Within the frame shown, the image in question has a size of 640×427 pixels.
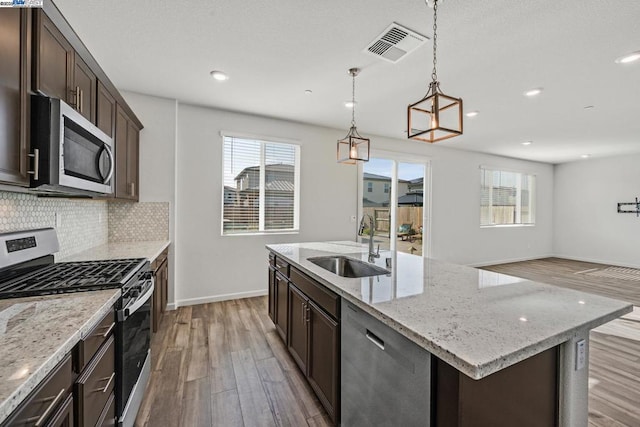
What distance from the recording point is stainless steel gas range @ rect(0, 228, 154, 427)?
1424 mm

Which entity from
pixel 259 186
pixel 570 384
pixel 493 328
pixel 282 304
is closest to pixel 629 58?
pixel 570 384

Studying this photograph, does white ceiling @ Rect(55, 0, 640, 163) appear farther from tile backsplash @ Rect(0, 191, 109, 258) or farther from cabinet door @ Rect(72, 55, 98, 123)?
tile backsplash @ Rect(0, 191, 109, 258)

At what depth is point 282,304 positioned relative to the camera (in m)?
2.61

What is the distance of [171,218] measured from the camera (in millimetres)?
3596

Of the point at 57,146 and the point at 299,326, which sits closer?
the point at 57,146

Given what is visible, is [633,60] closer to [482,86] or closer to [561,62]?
[561,62]

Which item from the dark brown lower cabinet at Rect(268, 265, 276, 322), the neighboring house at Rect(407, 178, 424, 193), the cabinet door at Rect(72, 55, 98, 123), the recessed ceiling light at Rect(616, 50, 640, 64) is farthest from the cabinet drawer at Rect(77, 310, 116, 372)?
the neighboring house at Rect(407, 178, 424, 193)

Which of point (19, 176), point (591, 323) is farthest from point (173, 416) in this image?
point (591, 323)

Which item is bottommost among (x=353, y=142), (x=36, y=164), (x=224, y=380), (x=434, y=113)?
(x=224, y=380)

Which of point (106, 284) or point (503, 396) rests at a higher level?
point (106, 284)

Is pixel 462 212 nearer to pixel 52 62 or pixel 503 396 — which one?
pixel 503 396

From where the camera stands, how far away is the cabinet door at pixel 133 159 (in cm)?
304

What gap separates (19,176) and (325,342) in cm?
174

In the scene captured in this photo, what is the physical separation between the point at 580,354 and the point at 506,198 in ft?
23.7
